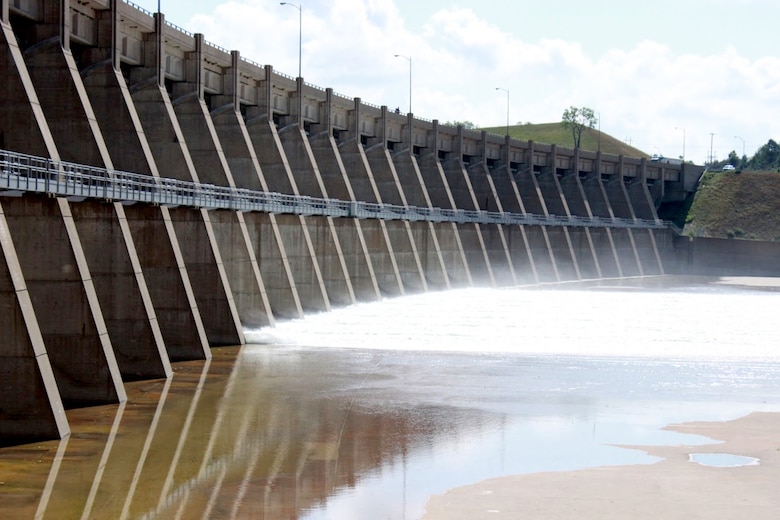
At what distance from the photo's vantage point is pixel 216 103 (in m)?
52.0

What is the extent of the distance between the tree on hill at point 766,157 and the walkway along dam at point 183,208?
9318 centimetres

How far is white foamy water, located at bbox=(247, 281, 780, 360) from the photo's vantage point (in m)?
40.6

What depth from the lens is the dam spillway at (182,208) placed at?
26469 mm

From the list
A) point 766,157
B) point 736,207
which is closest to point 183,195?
point 736,207

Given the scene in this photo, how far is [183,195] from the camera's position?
38.0 meters

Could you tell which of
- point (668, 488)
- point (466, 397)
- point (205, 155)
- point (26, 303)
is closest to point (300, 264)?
point (205, 155)

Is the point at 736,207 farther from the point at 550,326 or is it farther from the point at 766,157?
the point at 550,326

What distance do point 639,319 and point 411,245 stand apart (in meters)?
18.9

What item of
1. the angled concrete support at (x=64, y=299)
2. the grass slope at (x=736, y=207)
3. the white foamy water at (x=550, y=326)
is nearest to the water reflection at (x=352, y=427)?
the angled concrete support at (x=64, y=299)

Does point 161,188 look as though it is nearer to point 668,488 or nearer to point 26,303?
point 26,303

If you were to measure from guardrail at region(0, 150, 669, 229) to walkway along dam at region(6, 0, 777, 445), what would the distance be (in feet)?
0.46

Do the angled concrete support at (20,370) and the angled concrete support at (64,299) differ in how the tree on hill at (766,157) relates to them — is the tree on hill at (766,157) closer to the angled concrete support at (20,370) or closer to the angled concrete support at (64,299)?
the angled concrete support at (64,299)

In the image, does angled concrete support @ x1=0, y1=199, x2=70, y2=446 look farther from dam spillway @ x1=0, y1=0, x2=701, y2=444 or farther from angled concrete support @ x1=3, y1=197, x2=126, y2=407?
angled concrete support @ x1=3, y1=197, x2=126, y2=407

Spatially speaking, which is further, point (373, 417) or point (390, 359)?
point (390, 359)
